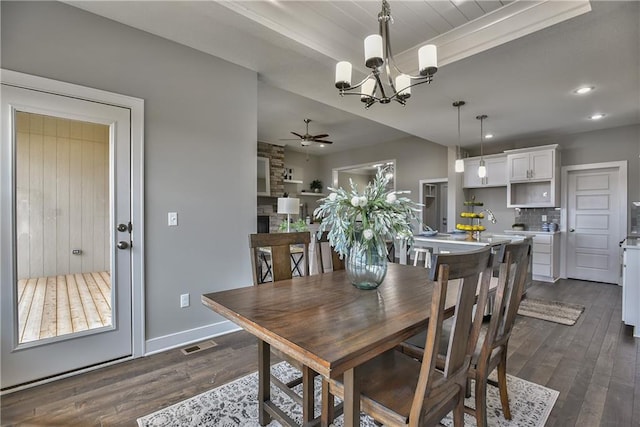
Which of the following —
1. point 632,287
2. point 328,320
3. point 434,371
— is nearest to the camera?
point 434,371

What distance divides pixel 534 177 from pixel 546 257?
4.82ft

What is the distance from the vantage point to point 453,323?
44.9 inches

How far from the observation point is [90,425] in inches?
68.6

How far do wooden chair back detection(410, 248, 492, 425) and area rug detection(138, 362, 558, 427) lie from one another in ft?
2.76

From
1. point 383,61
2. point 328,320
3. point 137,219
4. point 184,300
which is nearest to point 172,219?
point 137,219

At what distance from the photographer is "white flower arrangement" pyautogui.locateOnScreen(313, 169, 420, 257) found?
5.40 feet

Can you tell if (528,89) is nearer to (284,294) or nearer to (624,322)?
(624,322)

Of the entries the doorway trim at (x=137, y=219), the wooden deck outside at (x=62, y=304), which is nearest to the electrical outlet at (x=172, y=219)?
the doorway trim at (x=137, y=219)

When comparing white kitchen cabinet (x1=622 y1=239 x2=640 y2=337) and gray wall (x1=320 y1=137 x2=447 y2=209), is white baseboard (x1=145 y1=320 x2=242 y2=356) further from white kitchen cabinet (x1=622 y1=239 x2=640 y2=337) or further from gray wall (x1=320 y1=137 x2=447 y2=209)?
gray wall (x1=320 y1=137 x2=447 y2=209)

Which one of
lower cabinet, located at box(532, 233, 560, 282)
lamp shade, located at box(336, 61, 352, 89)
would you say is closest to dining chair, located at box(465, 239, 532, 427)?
lamp shade, located at box(336, 61, 352, 89)

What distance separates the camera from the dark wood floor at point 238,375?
1836mm

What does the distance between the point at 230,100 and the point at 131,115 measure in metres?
0.95

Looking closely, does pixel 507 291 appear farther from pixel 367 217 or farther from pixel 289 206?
pixel 289 206

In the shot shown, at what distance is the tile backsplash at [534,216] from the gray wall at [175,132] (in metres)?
5.63
